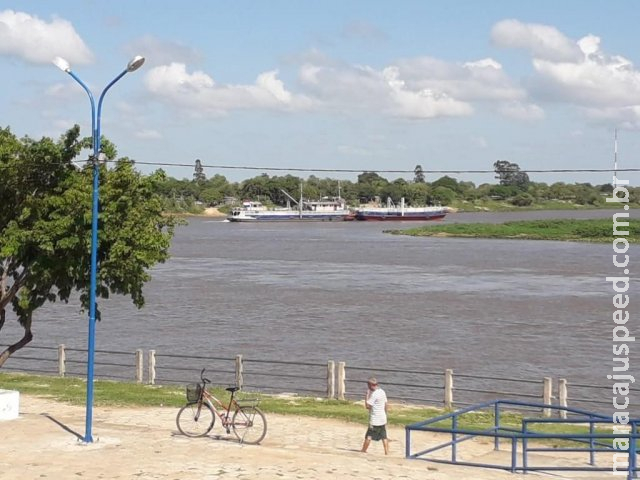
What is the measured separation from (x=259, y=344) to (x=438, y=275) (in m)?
33.8

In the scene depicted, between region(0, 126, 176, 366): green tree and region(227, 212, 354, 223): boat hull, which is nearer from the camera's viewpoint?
region(0, 126, 176, 366): green tree

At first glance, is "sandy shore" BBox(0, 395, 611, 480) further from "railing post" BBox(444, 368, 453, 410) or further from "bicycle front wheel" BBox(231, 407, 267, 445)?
"railing post" BBox(444, 368, 453, 410)


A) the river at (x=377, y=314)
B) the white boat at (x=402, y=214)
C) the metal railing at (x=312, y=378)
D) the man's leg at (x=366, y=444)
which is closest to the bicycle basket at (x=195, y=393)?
the man's leg at (x=366, y=444)

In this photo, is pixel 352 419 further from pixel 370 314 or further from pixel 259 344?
pixel 370 314

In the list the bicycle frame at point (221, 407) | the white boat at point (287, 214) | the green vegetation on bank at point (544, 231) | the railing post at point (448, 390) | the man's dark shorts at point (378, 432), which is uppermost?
the white boat at point (287, 214)

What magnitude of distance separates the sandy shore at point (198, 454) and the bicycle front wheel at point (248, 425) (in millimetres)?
240

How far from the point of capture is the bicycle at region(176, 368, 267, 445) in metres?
17.6

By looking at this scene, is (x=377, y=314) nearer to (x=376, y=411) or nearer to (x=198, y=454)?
(x=376, y=411)

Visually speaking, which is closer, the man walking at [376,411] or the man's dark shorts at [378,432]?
the man walking at [376,411]

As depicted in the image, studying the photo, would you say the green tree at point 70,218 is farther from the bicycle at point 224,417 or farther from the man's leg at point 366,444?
the man's leg at point 366,444

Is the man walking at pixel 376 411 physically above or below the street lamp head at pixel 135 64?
below

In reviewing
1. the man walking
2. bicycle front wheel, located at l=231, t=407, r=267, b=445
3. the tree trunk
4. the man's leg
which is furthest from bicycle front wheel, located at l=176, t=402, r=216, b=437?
the tree trunk

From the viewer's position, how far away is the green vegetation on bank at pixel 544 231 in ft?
389

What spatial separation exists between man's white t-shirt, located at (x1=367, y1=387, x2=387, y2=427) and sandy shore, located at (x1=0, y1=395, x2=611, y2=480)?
0.62 meters
